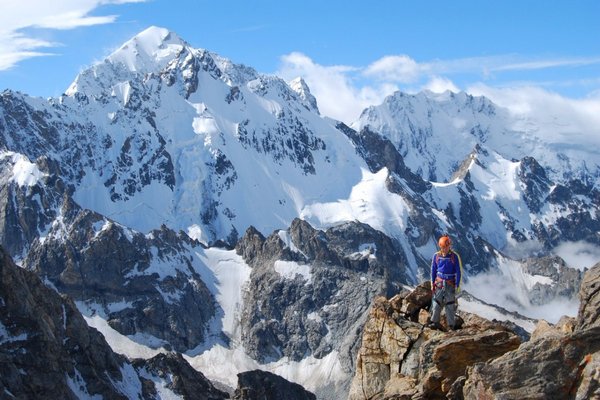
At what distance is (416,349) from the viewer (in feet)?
130

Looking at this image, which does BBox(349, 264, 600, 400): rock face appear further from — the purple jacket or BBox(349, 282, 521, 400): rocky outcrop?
the purple jacket

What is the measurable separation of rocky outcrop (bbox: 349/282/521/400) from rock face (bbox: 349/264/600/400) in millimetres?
35

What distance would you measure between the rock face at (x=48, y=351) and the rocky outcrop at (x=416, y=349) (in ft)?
365

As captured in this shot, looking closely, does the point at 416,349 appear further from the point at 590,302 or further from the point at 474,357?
the point at 590,302

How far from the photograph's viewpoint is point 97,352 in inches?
7554

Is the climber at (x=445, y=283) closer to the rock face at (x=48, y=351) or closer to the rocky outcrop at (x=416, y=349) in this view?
the rocky outcrop at (x=416, y=349)

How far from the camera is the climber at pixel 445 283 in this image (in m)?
40.1

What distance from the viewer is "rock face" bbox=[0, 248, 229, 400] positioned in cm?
16012

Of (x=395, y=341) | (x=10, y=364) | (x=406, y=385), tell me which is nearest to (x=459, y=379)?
(x=406, y=385)

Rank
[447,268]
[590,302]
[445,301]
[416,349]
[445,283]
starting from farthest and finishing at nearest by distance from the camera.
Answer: [447,268] → [445,283] → [445,301] → [416,349] → [590,302]

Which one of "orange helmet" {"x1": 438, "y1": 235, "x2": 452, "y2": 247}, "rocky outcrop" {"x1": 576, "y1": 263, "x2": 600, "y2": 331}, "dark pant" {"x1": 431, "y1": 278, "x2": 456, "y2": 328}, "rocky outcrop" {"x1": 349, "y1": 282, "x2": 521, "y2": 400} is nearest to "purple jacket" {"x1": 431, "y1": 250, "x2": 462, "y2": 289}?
"dark pant" {"x1": 431, "y1": 278, "x2": 456, "y2": 328}

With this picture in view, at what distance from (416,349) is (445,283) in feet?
10.9

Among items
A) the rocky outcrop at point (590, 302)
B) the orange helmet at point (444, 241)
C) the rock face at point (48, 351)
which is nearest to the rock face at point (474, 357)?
the rocky outcrop at point (590, 302)

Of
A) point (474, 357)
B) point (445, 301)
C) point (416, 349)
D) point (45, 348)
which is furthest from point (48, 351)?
point (474, 357)
